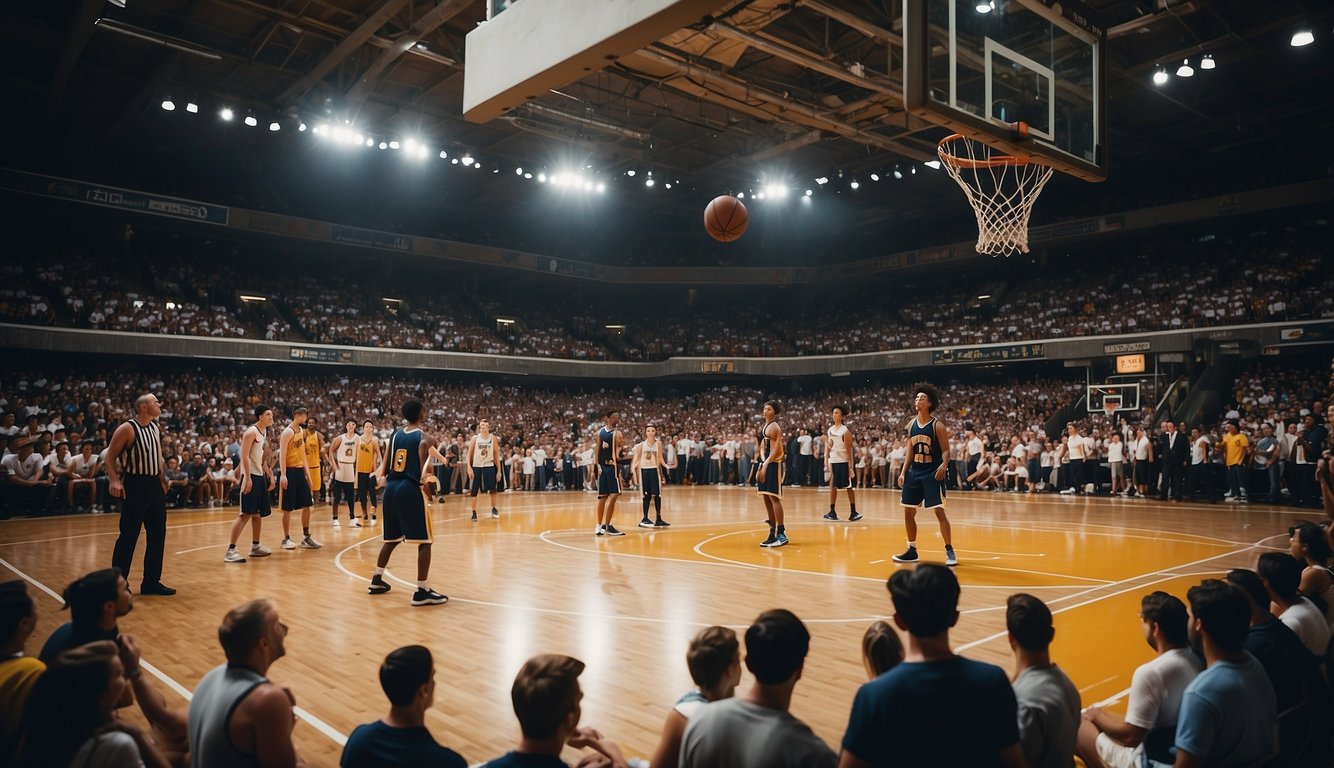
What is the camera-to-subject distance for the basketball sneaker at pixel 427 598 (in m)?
7.24

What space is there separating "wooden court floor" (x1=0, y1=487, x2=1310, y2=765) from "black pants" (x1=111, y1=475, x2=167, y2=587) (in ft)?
1.32

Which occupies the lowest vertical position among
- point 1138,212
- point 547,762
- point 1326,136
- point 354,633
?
point 354,633

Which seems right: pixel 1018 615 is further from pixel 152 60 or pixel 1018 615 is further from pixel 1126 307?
pixel 1126 307

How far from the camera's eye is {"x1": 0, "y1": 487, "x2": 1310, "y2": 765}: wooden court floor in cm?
475

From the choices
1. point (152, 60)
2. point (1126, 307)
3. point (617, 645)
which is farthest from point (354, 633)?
point (1126, 307)

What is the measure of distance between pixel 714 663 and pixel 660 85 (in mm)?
18402

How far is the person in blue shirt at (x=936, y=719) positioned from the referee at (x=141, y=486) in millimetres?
7462

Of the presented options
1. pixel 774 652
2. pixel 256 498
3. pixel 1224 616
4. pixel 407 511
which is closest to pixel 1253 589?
pixel 1224 616

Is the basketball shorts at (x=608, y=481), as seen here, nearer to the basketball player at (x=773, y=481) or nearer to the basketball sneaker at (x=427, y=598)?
the basketball player at (x=773, y=481)

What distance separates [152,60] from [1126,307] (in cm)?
2947

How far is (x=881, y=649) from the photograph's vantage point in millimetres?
2826

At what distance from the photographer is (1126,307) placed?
85.5 feet

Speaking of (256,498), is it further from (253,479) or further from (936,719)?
(936,719)

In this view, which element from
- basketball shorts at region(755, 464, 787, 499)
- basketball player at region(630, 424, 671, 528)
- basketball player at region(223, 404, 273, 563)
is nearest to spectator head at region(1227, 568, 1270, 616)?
basketball shorts at region(755, 464, 787, 499)
